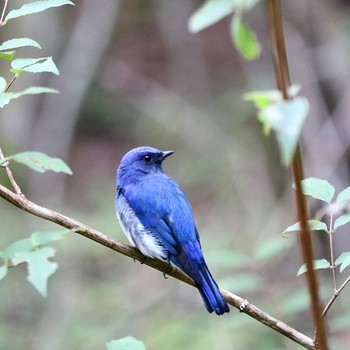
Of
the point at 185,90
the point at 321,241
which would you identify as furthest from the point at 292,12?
the point at 321,241

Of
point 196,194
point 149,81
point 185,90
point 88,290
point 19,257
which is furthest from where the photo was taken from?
point 149,81

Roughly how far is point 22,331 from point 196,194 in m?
3.25

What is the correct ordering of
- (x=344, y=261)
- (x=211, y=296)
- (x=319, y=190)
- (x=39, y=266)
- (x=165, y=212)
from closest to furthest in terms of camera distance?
(x=39, y=266), (x=344, y=261), (x=319, y=190), (x=211, y=296), (x=165, y=212)

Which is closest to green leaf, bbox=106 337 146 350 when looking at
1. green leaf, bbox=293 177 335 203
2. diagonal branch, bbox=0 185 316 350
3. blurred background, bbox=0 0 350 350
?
diagonal branch, bbox=0 185 316 350

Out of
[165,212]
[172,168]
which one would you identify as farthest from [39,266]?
[172,168]

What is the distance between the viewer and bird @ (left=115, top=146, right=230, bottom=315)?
2.81 meters

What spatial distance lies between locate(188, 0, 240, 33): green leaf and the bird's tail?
1.54 m

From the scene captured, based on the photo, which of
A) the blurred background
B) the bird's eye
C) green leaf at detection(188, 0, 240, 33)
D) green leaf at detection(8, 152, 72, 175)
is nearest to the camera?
green leaf at detection(188, 0, 240, 33)

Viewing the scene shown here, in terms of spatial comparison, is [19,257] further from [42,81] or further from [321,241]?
[42,81]

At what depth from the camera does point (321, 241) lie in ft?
22.8

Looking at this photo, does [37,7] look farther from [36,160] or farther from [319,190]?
[319,190]

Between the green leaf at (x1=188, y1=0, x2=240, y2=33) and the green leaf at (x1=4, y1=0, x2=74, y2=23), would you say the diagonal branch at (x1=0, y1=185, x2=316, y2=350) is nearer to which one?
the green leaf at (x1=4, y1=0, x2=74, y2=23)

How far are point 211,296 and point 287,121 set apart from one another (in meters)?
1.74

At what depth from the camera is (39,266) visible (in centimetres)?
126
